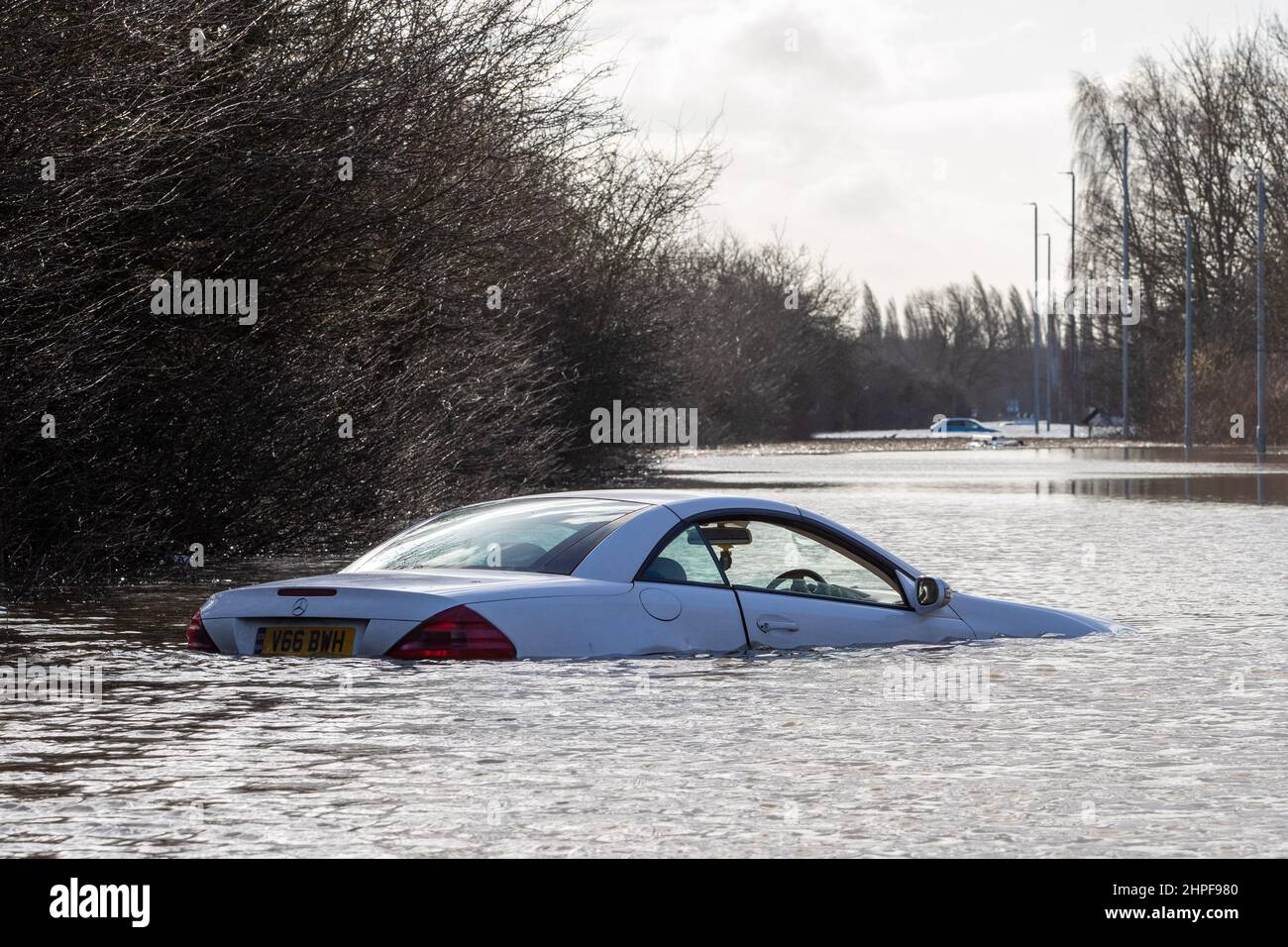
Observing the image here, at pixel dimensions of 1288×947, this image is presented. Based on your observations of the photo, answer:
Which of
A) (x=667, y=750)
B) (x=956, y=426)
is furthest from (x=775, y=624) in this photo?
(x=956, y=426)

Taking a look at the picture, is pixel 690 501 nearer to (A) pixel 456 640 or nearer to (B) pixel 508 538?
(B) pixel 508 538

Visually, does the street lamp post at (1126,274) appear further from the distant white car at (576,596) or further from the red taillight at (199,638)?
the red taillight at (199,638)

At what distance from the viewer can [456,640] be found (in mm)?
10758

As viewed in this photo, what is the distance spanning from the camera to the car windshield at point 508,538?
465 inches

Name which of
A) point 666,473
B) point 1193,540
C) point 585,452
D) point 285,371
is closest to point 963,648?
point 285,371

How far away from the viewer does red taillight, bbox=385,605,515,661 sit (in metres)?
10.7

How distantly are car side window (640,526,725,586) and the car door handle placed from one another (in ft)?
0.99

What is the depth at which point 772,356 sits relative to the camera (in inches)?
4427

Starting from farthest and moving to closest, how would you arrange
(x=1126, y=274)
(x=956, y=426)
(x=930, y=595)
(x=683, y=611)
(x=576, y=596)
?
(x=956, y=426) → (x=1126, y=274) → (x=930, y=595) → (x=683, y=611) → (x=576, y=596)

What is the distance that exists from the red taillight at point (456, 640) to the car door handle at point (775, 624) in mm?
1747

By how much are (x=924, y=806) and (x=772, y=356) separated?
105 meters

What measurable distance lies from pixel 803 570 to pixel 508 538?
1803 millimetres

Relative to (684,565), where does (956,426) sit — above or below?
above
